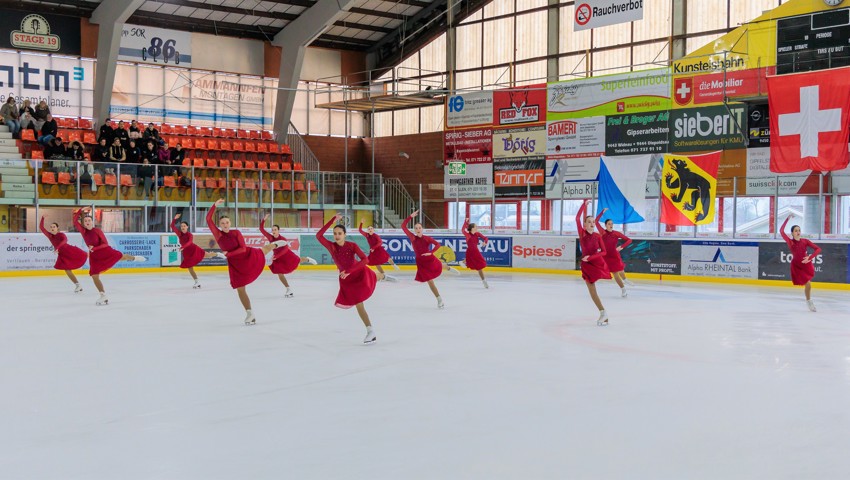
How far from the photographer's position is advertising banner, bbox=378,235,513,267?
26.3 meters

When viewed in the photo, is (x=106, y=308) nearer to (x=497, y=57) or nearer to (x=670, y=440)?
(x=670, y=440)

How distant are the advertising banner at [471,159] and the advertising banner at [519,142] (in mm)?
496

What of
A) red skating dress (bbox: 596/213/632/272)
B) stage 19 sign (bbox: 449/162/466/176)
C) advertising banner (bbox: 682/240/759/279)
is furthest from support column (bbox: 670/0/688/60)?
red skating dress (bbox: 596/213/632/272)

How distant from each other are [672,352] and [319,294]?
962 cm

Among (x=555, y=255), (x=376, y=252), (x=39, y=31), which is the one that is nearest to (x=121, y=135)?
(x=39, y=31)

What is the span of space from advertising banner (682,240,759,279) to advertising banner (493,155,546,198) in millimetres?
11461

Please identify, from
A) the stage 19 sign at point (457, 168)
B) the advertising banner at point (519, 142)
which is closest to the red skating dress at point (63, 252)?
the stage 19 sign at point (457, 168)

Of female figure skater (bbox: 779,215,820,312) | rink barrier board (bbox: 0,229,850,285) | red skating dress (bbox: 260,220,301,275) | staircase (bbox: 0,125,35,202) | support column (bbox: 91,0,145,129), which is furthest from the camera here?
support column (bbox: 91,0,145,129)

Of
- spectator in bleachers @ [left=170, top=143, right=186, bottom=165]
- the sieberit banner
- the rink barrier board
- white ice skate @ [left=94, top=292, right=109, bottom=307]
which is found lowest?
white ice skate @ [left=94, top=292, right=109, bottom=307]

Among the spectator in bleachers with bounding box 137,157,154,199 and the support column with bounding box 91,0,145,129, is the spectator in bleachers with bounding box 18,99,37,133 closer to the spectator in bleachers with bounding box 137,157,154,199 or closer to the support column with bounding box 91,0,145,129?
the support column with bounding box 91,0,145,129

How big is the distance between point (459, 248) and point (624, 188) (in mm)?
6408

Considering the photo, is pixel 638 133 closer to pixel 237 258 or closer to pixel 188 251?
pixel 188 251

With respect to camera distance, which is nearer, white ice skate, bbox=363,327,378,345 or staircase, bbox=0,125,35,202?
white ice skate, bbox=363,327,378,345

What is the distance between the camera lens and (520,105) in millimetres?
35719
